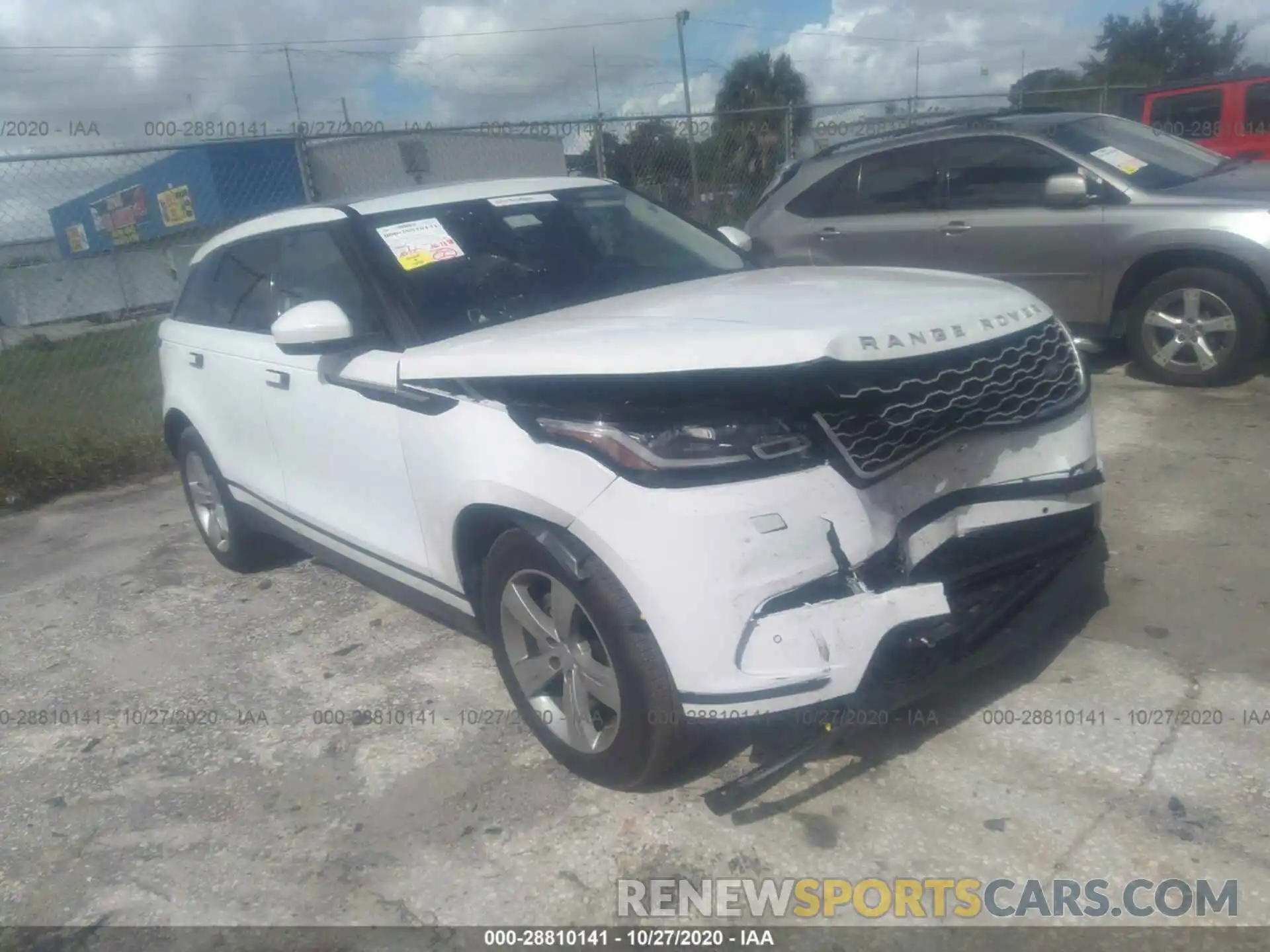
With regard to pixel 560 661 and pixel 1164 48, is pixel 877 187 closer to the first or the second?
pixel 560 661

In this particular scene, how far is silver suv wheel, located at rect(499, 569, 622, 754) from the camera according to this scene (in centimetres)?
280

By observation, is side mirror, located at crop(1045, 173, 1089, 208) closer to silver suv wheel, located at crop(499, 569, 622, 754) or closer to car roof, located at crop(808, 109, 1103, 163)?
car roof, located at crop(808, 109, 1103, 163)

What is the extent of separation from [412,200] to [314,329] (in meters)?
0.94

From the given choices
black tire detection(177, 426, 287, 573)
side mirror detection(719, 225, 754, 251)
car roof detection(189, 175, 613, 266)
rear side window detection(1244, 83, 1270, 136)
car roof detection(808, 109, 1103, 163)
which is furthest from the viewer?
rear side window detection(1244, 83, 1270, 136)

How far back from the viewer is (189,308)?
16.6 feet

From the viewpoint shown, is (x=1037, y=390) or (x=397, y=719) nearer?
(x=1037, y=390)

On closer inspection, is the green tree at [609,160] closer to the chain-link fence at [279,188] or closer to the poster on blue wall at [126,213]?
the chain-link fence at [279,188]

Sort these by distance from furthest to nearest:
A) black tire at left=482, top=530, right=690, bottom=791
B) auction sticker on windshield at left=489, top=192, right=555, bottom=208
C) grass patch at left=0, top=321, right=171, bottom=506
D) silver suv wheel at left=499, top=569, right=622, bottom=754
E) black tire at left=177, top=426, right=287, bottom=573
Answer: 1. grass patch at left=0, top=321, right=171, bottom=506
2. black tire at left=177, top=426, right=287, bottom=573
3. auction sticker on windshield at left=489, top=192, right=555, bottom=208
4. silver suv wheel at left=499, top=569, right=622, bottom=754
5. black tire at left=482, top=530, right=690, bottom=791

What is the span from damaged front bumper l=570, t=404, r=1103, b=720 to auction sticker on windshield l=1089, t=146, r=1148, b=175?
15.5 feet

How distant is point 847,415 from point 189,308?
12.1ft

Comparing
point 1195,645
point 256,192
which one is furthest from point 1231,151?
point 256,192

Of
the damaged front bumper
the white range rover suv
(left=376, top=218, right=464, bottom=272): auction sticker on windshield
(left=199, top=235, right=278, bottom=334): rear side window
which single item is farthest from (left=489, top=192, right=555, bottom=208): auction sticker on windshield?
the damaged front bumper

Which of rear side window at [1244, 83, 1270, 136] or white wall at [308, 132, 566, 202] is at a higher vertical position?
white wall at [308, 132, 566, 202]

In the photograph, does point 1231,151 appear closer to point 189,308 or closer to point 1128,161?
point 1128,161
